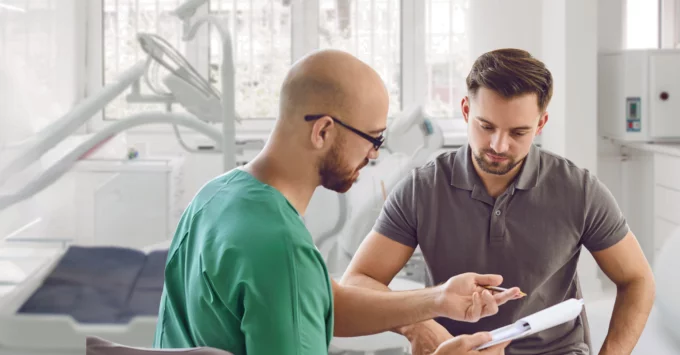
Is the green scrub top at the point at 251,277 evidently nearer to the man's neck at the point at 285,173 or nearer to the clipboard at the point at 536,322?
the man's neck at the point at 285,173

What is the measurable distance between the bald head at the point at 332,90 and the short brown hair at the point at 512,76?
1.51ft

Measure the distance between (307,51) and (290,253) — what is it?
220 cm

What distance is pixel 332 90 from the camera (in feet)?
4.02

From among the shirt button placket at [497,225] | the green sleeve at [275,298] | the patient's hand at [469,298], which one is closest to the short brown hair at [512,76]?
the shirt button placket at [497,225]

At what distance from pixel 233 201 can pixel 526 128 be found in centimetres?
75

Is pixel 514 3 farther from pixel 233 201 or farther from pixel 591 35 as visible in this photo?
pixel 233 201

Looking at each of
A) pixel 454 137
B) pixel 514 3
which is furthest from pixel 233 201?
pixel 514 3

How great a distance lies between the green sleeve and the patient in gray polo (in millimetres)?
610

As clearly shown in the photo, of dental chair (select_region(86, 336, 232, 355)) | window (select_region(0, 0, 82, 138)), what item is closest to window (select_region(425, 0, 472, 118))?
window (select_region(0, 0, 82, 138))

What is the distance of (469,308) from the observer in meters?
1.42

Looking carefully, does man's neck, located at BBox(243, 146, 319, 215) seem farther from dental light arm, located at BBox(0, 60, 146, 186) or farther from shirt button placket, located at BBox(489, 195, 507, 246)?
dental light arm, located at BBox(0, 60, 146, 186)

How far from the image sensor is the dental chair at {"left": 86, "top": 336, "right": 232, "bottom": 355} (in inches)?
41.5

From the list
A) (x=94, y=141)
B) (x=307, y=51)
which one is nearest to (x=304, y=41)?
(x=307, y=51)

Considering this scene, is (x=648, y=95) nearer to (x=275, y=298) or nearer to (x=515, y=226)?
(x=515, y=226)
